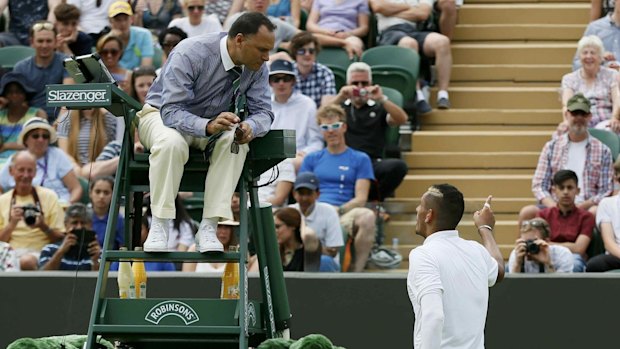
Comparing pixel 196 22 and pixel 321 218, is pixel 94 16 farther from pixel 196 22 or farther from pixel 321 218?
pixel 321 218

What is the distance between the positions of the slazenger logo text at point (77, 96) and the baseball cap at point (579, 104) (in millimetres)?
5943

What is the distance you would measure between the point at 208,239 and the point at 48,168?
5177 mm

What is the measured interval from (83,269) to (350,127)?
3.09 m

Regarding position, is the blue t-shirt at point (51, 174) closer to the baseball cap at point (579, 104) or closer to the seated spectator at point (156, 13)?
the seated spectator at point (156, 13)

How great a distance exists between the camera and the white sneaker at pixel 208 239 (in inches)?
327

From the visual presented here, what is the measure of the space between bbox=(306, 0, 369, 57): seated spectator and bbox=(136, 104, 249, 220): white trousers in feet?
23.8

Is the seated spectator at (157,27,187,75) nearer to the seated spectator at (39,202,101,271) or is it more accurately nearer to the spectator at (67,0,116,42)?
the spectator at (67,0,116,42)

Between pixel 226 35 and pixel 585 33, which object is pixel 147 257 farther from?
pixel 585 33

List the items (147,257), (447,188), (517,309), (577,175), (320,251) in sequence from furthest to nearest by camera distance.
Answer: (577,175)
(320,251)
(517,309)
(147,257)
(447,188)

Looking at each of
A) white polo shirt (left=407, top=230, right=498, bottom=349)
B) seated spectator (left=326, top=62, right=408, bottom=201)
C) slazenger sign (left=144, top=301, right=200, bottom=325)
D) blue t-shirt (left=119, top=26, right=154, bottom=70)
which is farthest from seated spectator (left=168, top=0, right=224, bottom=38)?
white polo shirt (left=407, top=230, right=498, bottom=349)

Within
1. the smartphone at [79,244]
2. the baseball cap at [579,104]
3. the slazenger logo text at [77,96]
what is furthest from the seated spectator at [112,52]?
the slazenger logo text at [77,96]

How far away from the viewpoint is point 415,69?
1471 cm

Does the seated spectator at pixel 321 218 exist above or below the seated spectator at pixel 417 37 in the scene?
below

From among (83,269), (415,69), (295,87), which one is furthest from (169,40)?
(83,269)
